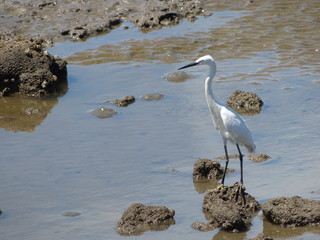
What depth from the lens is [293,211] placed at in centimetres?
670

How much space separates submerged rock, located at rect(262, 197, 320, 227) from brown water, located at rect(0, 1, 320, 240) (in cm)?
10

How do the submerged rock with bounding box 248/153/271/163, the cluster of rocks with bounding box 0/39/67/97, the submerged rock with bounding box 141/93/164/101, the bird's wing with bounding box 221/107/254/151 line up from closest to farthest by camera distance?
the bird's wing with bounding box 221/107/254/151 < the submerged rock with bounding box 248/153/271/163 < the submerged rock with bounding box 141/93/164/101 < the cluster of rocks with bounding box 0/39/67/97

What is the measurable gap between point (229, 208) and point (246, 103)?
366 cm

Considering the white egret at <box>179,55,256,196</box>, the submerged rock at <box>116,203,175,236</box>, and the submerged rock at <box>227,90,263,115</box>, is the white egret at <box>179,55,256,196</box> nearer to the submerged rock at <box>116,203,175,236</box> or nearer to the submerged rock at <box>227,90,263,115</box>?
the submerged rock at <box>116,203,175,236</box>

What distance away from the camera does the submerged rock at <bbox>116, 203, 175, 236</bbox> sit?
6770mm

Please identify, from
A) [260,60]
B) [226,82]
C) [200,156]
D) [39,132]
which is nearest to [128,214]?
[200,156]

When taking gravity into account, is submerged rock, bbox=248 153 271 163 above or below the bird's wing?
below

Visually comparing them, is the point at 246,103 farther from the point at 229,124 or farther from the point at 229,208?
the point at 229,208

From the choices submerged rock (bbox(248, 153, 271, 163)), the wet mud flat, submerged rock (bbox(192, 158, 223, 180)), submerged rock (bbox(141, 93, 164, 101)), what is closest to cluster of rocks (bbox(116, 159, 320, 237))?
submerged rock (bbox(192, 158, 223, 180))

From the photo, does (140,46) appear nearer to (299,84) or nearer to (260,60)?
(260,60)

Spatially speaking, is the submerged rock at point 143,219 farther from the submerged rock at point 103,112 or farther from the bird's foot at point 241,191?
the submerged rock at point 103,112

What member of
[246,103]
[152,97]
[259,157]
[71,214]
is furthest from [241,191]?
[152,97]

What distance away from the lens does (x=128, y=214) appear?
6.79 meters

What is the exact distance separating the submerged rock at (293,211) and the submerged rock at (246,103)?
340cm
